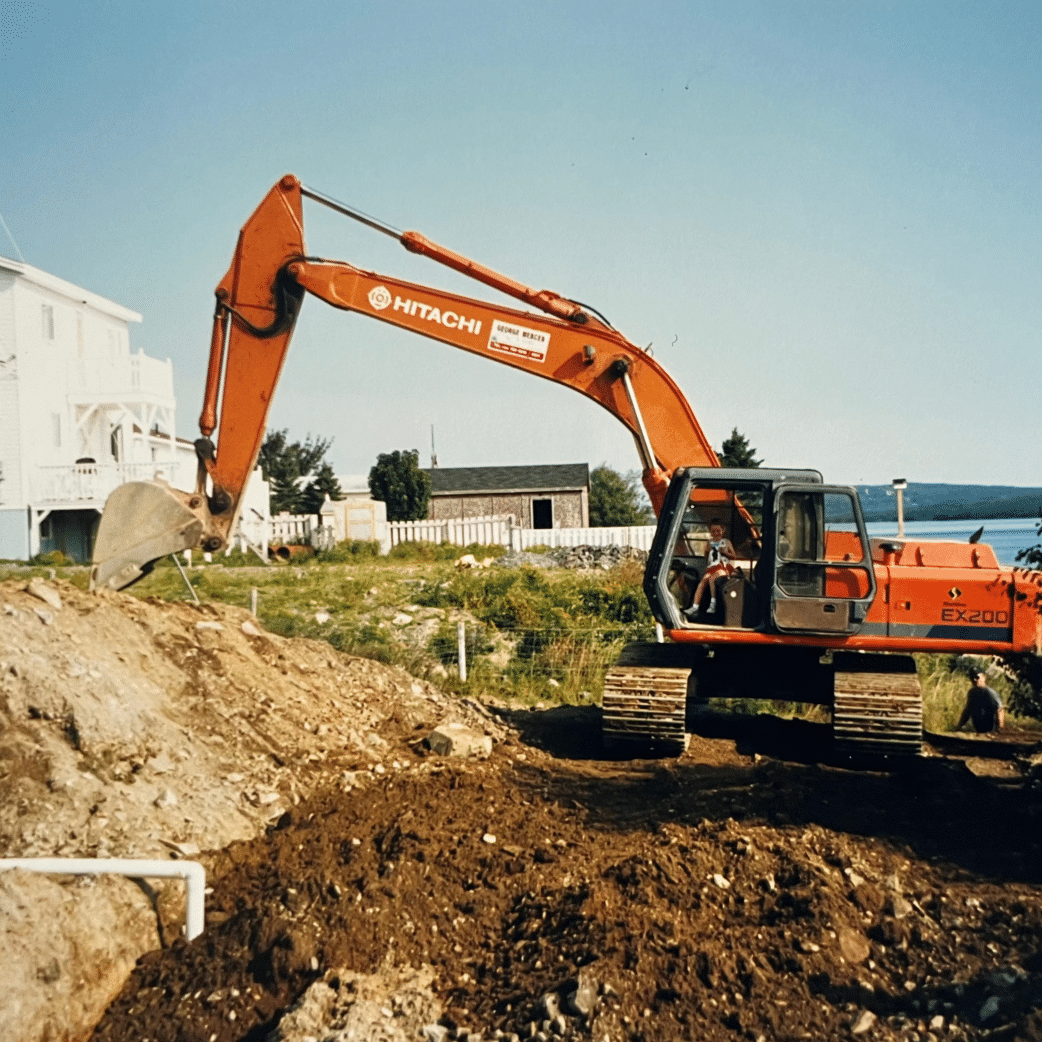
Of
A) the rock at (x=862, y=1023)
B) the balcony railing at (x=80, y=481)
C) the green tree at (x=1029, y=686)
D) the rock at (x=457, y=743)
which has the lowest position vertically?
the rock at (x=862, y=1023)

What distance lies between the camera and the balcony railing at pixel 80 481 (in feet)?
92.5

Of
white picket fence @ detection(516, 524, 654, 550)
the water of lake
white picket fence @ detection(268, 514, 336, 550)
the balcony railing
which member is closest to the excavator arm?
the water of lake

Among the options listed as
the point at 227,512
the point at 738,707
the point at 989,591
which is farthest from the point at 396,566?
the point at 989,591

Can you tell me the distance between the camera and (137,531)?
10.1 metres

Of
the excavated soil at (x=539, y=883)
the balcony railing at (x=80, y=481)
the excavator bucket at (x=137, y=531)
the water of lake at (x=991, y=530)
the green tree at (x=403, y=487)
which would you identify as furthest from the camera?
the green tree at (x=403, y=487)

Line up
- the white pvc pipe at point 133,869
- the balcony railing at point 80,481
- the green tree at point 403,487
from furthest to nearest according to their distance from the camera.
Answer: the green tree at point 403,487
the balcony railing at point 80,481
the white pvc pipe at point 133,869

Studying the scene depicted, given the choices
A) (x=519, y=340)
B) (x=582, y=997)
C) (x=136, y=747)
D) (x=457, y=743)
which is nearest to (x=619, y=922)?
(x=582, y=997)

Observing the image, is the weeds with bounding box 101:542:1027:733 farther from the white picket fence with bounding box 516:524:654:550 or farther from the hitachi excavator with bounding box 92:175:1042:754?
the white picket fence with bounding box 516:524:654:550

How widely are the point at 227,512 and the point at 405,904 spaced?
5129mm

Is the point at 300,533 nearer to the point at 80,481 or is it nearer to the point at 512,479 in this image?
the point at 80,481

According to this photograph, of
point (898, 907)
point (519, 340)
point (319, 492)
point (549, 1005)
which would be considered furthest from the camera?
point (319, 492)

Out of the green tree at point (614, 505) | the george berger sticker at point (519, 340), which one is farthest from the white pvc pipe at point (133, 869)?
the green tree at point (614, 505)

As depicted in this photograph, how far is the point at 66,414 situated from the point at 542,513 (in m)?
18.6

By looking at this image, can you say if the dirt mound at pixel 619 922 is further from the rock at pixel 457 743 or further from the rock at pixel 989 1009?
the rock at pixel 457 743
